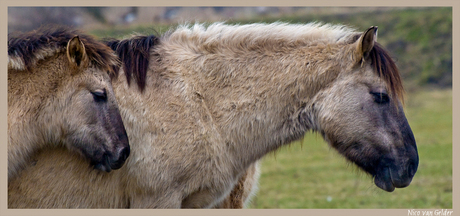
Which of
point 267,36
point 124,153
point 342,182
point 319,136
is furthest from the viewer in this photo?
point 342,182

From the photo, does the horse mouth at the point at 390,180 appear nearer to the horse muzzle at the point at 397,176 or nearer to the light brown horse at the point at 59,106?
the horse muzzle at the point at 397,176

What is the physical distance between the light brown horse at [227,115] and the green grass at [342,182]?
45 centimetres

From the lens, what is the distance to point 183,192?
14.1 ft

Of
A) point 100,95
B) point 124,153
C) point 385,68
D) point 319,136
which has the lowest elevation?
point 319,136

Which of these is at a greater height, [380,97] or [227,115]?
[380,97]

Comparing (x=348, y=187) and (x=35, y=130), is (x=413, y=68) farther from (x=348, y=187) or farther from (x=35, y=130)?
(x=35, y=130)

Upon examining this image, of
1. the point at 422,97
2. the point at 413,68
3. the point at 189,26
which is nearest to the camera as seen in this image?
the point at 189,26

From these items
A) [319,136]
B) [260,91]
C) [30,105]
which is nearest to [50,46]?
[30,105]

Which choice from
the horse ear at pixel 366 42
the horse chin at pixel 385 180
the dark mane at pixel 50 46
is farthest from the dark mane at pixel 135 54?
the horse chin at pixel 385 180

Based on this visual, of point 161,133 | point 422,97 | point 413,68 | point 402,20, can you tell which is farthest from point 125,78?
point 402,20

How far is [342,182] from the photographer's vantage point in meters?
10.9

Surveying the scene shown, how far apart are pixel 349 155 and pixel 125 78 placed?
8.53 ft

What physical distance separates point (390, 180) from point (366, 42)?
4.94 ft

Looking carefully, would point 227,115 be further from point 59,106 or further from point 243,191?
point 59,106
